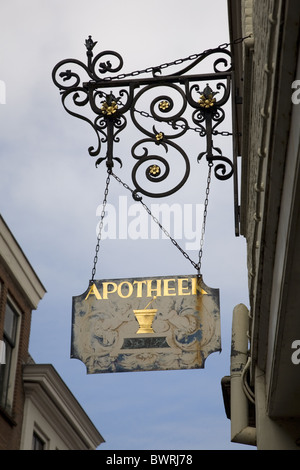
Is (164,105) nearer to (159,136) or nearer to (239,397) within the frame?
(159,136)

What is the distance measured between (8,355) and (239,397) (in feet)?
34.5

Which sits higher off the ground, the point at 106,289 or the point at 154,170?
the point at 154,170

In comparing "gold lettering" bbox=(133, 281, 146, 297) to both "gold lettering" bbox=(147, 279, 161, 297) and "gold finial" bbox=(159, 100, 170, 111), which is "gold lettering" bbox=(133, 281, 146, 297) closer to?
"gold lettering" bbox=(147, 279, 161, 297)

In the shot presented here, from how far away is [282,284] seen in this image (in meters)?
4.50

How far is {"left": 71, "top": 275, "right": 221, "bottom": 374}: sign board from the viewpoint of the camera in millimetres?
7195

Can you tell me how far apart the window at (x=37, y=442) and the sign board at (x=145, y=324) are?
1097 cm

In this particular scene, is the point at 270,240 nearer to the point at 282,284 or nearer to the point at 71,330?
the point at 282,284

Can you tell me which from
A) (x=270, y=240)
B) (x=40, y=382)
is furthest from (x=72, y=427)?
(x=270, y=240)

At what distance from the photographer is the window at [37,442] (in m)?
17.7

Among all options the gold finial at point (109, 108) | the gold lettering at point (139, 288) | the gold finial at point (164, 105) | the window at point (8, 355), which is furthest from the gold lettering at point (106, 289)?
the window at point (8, 355)

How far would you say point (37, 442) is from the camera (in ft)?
59.0

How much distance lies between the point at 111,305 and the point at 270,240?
3.03 metres

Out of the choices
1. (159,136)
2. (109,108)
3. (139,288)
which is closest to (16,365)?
(139,288)
